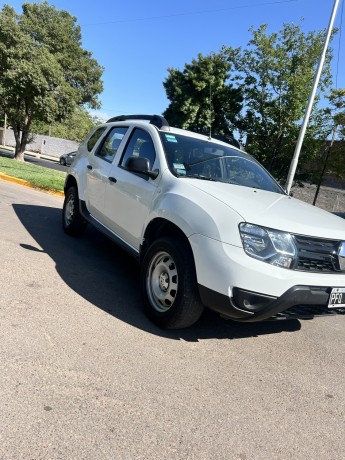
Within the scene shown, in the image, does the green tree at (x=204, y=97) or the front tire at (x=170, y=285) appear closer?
the front tire at (x=170, y=285)

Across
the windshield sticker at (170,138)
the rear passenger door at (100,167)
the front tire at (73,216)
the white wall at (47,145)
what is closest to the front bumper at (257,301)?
the windshield sticker at (170,138)

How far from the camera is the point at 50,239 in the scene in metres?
5.88

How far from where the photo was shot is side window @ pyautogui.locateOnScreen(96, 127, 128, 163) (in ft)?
16.7

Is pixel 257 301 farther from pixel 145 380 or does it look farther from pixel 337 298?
pixel 145 380

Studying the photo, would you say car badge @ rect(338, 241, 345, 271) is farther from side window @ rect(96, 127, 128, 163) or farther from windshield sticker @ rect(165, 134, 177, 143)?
side window @ rect(96, 127, 128, 163)

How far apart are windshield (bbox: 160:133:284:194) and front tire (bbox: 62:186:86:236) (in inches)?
84.1

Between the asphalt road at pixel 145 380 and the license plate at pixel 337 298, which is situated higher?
the license plate at pixel 337 298

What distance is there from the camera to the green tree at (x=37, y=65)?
749 inches

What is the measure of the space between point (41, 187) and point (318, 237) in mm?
9027

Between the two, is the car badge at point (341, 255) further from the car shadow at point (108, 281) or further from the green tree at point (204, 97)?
the green tree at point (204, 97)

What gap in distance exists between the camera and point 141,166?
3906 millimetres

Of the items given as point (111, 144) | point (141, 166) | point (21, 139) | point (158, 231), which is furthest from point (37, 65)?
point (158, 231)

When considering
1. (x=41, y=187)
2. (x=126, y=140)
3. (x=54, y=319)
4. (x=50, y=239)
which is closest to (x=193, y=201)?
(x=54, y=319)

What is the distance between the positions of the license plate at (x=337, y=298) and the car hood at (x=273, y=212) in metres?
0.43
